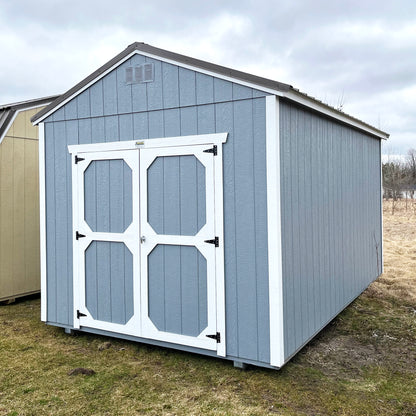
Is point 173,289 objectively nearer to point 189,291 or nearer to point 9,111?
point 189,291

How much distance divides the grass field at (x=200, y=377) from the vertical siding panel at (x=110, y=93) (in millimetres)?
2268

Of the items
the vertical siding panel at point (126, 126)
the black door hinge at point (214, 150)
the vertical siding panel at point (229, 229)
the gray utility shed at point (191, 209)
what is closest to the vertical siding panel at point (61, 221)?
the gray utility shed at point (191, 209)

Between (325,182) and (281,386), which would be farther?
(325,182)

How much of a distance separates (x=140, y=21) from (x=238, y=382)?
6.61m

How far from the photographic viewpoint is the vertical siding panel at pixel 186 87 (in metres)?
3.89

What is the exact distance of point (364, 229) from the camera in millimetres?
6152

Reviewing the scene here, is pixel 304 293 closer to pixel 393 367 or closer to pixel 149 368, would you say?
pixel 393 367

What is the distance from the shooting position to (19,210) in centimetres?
605

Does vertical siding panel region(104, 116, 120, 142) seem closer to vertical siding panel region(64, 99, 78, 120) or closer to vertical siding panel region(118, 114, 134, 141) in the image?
vertical siding panel region(118, 114, 134, 141)

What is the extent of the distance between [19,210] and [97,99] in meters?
2.43

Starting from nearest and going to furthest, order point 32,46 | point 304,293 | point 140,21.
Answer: point 304,293
point 140,21
point 32,46

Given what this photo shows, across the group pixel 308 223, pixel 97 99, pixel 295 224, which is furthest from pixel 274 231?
pixel 97 99

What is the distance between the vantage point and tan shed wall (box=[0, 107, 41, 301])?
19.3 ft

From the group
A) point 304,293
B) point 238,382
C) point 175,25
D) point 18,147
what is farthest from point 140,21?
point 238,382
